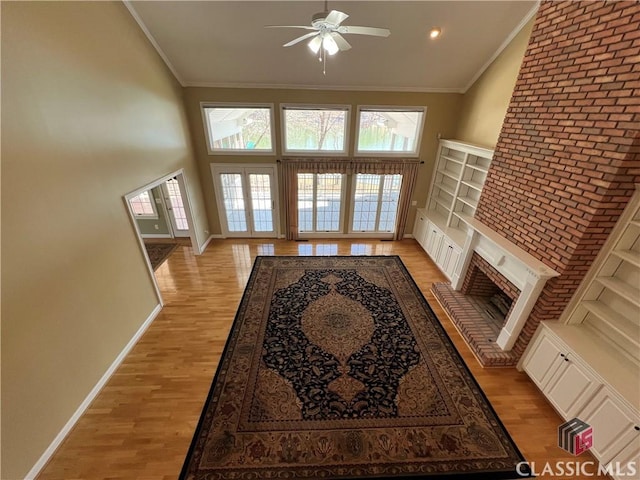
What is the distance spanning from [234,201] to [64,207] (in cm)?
386

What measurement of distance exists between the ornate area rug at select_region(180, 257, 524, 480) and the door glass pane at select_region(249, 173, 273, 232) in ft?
8.32

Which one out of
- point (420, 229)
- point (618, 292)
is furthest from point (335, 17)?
point (420, 229)

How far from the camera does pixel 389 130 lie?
18.9 feet

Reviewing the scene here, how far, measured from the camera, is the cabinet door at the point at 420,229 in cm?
598

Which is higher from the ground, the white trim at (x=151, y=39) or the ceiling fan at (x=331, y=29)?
the white trim at (x=151, y=39)

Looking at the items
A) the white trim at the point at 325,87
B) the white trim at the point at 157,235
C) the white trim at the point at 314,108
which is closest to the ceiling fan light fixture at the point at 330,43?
the white trim at the point at 325,87

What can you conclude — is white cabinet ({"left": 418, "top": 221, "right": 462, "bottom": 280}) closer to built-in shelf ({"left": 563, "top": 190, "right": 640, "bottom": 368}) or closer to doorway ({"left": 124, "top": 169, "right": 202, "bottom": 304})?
built-in shelf ({"left": 563, "top": 190, "right": 640, "bottom": 368})

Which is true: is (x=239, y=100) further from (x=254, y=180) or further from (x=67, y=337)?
(x=67, y=337)

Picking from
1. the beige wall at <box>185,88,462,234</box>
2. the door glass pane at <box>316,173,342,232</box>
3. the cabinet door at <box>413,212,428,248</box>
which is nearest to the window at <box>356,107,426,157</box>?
the beige wall at <box>185,88,462,234</box>

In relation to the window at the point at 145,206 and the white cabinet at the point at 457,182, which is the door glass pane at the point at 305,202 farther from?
the window at the point at 145,206

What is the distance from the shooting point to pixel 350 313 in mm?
4070

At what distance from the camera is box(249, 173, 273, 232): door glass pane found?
6039 mm

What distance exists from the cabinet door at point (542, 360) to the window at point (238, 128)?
18.5ft

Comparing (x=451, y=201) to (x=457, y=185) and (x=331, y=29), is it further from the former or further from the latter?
(x=331, y=29)
